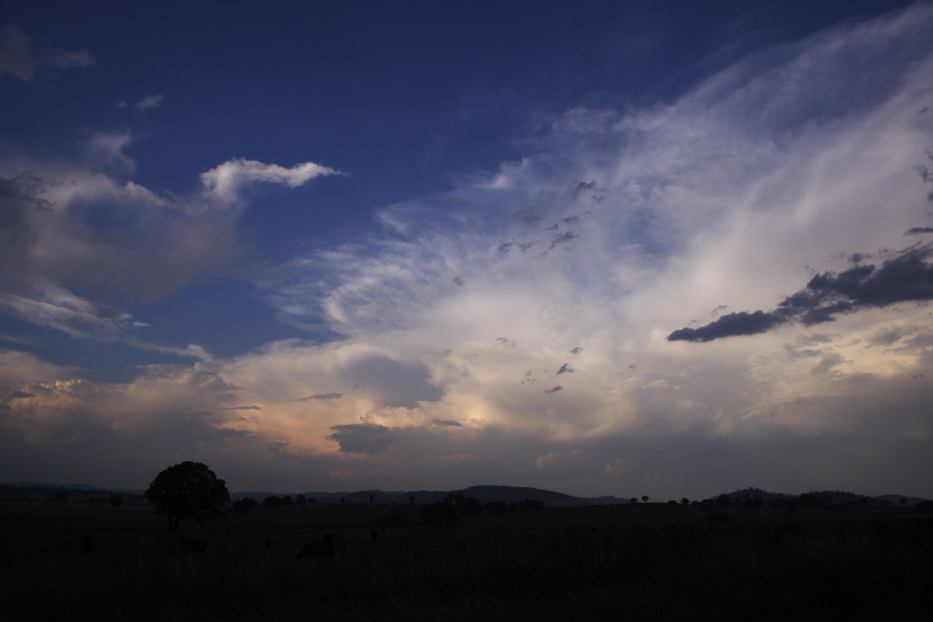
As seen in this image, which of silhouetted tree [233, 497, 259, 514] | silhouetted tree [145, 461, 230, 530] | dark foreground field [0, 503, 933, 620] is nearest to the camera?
dark foreground field [0, 503, 933, 620]

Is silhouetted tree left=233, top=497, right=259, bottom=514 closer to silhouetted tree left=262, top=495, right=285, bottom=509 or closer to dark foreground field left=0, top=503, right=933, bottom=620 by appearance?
silhouetted tree left=262, top=495, right=285, bottom=509

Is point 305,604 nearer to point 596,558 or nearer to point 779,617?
point 596,558

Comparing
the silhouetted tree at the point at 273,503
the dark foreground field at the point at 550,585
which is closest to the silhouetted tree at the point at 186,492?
the dark foreground field at the point at 550,585

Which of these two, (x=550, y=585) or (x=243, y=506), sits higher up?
(x=550, y=585)

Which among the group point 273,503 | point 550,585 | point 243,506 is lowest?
point 243,506

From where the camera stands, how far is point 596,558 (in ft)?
52.0

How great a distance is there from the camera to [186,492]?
65250 mm

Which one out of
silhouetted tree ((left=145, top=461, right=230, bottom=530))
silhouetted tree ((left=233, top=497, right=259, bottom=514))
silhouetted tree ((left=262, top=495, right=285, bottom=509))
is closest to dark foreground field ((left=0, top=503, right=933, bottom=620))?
silhouetted tree ((left=145, top=461, right=230, bottom=530))

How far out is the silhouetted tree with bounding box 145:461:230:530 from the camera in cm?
6456

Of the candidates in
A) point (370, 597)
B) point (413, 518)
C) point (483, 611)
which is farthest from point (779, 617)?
point (413, 518)

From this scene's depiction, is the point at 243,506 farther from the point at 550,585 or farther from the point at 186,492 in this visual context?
the point at 550,585

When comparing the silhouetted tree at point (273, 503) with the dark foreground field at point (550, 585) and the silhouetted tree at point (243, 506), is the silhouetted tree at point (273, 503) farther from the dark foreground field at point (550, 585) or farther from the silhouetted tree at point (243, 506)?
the dark foreground field at point (550, 585)

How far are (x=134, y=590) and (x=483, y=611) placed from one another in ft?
29.1

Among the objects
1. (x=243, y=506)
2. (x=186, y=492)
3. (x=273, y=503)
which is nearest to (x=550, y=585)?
(x=186, y=492)
